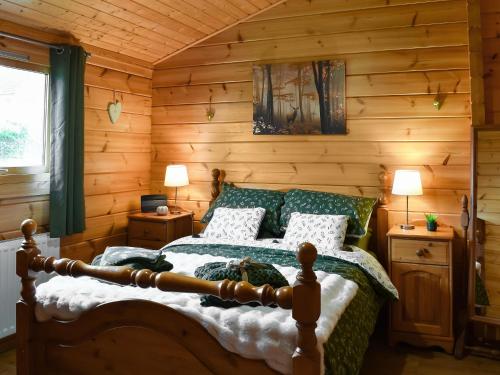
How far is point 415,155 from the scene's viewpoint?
11.3ft

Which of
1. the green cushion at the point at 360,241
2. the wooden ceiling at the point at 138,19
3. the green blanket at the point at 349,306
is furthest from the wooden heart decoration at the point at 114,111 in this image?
the green cushion at the point at 360,241

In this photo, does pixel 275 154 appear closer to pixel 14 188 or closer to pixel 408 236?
pixel 408 236

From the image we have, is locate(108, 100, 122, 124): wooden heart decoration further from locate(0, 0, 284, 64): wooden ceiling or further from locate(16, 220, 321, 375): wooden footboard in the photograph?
locate(16, 220, 321, 375): wooden footboard

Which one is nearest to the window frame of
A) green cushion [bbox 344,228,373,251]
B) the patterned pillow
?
the patterned pillow

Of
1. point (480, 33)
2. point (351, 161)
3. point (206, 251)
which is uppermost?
point (480, 33)

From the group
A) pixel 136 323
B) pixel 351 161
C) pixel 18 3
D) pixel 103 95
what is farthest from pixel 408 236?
pixel 18 3

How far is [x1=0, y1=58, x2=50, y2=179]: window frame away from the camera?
3.11m

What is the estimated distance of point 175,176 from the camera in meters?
4.00

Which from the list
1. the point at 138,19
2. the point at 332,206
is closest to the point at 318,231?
the point at 332,206

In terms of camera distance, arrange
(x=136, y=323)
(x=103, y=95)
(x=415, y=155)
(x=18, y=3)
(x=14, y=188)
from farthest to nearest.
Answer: (x=103, y=95)
(x=415, y=155)
(x=14, y=188)
(x=18, y=3)
(x=136, y=323)

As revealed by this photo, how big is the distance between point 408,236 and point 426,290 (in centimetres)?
36

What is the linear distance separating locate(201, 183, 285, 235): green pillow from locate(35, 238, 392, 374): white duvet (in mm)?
959

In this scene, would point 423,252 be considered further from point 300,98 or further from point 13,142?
point 13,142

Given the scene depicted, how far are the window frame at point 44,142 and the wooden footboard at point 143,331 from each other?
113 centimetres
